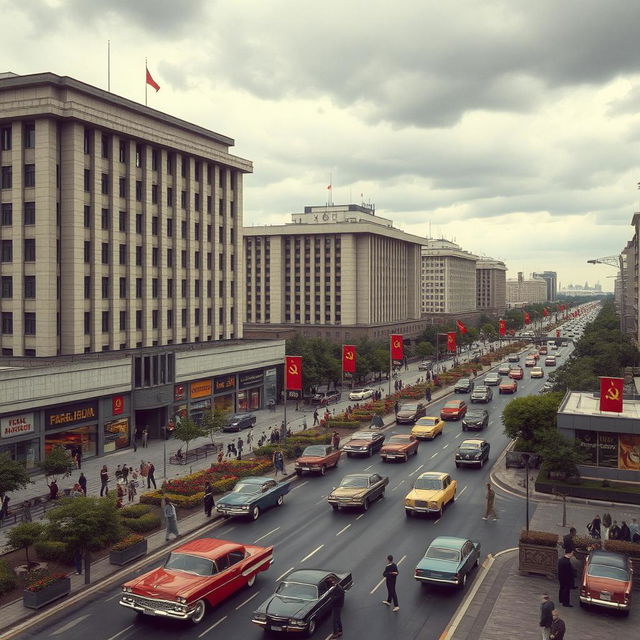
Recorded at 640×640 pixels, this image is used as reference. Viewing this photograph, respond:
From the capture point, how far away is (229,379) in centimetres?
6838

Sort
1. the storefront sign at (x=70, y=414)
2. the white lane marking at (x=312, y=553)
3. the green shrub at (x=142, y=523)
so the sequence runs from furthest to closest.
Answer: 1. the storefront sign at (x=70, y=414)
2. the green shrub at (x=142, y=523)
3. the white lane marking at (x=312, y=553)

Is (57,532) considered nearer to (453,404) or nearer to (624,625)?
(624,625)

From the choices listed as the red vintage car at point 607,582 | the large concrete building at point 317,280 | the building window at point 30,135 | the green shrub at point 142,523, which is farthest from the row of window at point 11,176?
the large concrete building at point 317,280

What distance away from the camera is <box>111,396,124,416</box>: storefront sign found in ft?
173

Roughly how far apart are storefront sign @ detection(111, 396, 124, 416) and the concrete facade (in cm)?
577

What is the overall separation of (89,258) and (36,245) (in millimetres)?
4610

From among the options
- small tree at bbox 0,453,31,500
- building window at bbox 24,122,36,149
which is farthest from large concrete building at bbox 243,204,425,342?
small tree at bbox 0,453,31,500

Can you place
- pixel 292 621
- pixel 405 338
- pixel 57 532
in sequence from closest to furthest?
pixel 292 621 → pixel 57 532 → pixel 405 338

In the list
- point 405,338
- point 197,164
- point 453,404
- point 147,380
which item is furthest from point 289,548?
point 405,338

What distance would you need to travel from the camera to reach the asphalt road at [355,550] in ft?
69.5

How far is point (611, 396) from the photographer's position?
38469mm

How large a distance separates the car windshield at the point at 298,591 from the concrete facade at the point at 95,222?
3911 cm

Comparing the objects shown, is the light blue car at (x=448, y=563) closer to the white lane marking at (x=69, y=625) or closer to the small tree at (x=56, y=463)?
the white lane marking at (x=69, y=625)

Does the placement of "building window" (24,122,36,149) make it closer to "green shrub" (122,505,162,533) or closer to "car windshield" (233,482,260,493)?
"car windshield" (233,482,260,493)
